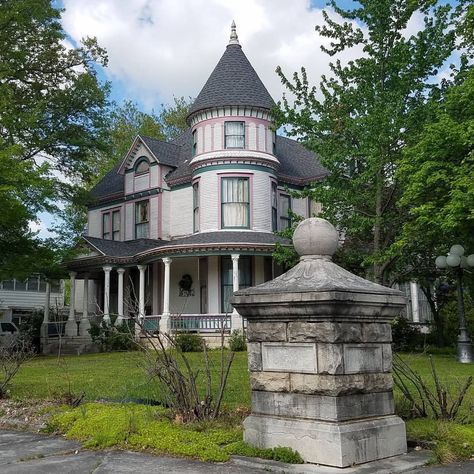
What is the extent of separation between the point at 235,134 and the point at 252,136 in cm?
73

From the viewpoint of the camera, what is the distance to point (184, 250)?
23.6 m

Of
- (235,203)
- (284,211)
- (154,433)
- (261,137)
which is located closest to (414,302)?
(284,211)

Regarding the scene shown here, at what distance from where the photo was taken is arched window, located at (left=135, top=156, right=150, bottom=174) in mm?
28969

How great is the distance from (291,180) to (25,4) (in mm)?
13445

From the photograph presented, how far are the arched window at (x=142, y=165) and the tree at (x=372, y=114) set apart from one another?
33.6 ft

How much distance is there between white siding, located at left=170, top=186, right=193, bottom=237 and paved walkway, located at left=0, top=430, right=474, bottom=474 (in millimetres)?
20883

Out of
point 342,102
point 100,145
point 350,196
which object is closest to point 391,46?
point 342,102

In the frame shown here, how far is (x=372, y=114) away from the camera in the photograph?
18.7m

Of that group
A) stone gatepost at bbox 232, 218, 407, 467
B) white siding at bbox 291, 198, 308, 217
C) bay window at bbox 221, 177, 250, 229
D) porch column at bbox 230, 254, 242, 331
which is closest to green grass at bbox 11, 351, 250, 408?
stone gatepost at bbox 232, 218, 407, 467

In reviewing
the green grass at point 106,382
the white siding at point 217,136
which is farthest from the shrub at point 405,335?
the white siding at point 217,136

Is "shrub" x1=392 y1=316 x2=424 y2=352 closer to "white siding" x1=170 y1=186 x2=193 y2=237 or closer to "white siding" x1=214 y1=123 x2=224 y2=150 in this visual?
"white siding" x1=170 y1=186 x2=193 y2=237

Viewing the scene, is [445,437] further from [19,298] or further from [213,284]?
[19,298]

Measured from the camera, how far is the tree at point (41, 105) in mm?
22281

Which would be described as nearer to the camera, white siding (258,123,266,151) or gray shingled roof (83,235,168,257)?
white siding (258,123,266,151)
